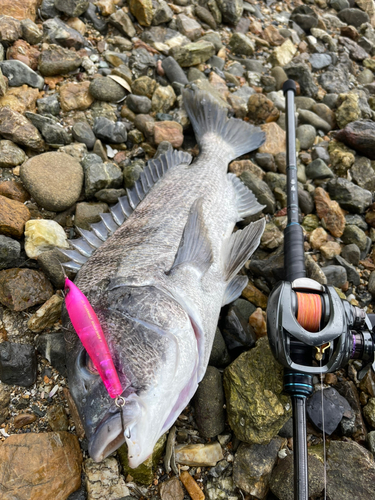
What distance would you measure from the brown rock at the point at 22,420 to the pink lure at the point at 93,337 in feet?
3.50

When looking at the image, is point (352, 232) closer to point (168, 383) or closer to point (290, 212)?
point (290, 212)

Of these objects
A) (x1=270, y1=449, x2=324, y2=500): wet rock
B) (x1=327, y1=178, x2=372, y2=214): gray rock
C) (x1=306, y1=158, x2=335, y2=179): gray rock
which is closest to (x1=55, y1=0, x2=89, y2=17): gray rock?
(x1=306, y1=158, x2=335, y2=179): gray rock

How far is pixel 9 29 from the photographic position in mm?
4090

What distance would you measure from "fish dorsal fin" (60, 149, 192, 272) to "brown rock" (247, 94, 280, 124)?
137 cm

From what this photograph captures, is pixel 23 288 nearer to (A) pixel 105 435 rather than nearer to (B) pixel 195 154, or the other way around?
(A) pixel 105 435

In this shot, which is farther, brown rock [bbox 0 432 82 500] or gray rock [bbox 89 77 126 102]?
gray rock [bbox 89 77 126 102]

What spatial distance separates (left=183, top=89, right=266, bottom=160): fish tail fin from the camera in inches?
162

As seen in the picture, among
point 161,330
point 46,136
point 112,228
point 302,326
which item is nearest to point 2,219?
point 112,228

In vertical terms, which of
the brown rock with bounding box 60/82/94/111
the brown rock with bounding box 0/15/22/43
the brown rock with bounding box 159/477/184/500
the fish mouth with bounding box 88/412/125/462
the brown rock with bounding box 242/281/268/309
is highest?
the brown rock with bounding box 0/15/22/43

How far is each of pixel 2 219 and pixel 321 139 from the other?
13.7 feet

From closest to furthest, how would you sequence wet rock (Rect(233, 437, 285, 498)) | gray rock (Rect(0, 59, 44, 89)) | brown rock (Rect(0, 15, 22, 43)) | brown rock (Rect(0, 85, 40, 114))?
wet rock (Rect(233, 437, 285, 498)) < brown rock (Rect(0, 85, 40, 114)) < gray rock (Rect(0, 59, 44, 89)) < brown rock (Rect(0, 15, 22, 43))

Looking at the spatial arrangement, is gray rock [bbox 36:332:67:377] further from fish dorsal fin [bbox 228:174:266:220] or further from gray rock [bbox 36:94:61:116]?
gray rock [bbox 36:94:61:116]

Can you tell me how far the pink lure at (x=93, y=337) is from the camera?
5.87ft

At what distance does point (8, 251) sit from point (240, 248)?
6.64ft
